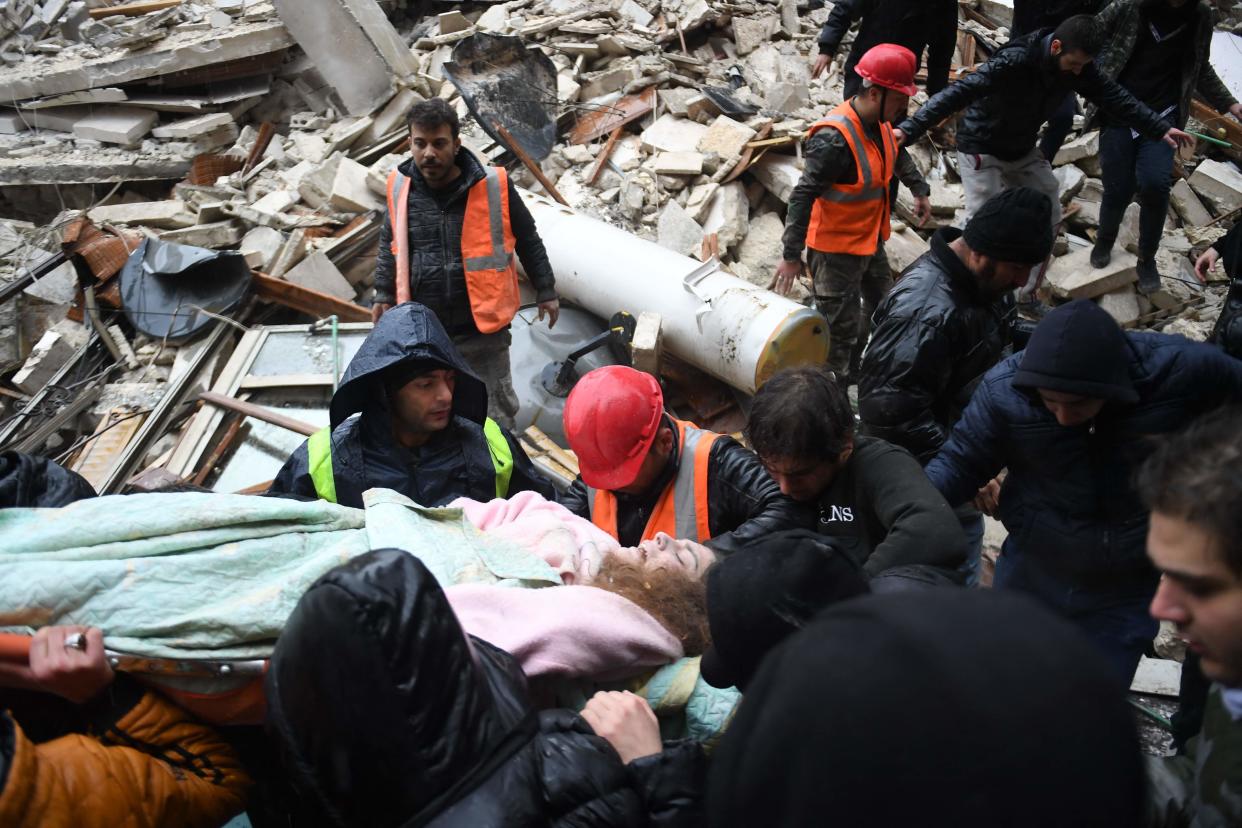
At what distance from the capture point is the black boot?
249 inches

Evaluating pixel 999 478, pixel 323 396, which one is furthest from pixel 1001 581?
pixel 323 396

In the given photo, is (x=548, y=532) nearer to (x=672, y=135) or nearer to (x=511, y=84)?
(x=672, y=135)

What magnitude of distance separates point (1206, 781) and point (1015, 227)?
1.99 metres

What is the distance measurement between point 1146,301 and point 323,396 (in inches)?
241

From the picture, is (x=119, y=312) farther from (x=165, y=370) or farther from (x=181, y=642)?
(x=181, y=642)

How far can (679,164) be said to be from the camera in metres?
6.93

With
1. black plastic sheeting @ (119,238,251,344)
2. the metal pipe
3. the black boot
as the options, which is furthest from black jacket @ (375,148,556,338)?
the black boot

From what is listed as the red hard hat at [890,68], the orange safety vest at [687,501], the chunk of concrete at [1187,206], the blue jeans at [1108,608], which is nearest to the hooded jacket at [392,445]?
the orange safety vest at [687,501]

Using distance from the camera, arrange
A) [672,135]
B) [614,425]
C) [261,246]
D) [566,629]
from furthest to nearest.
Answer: [672,135] → [261,246] → [614,425] → [566,629]

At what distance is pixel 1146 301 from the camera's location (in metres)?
6.41

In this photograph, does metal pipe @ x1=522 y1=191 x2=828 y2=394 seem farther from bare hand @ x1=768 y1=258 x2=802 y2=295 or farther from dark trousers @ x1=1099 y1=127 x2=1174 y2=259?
dark trousers @ x1=1099 y1=127 x2=1174 y2=259

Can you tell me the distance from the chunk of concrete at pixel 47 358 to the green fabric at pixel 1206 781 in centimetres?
712

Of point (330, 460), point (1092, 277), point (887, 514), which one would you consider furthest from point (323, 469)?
point (1092, 277)

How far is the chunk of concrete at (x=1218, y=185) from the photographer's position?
707cm
